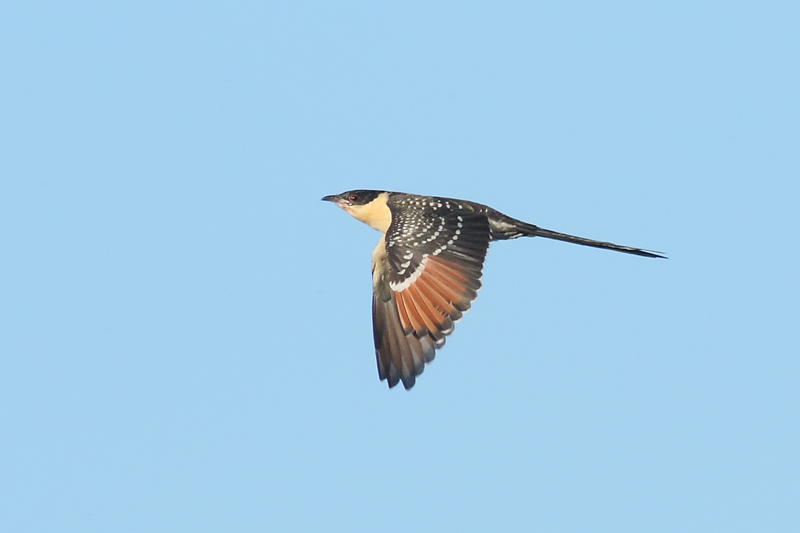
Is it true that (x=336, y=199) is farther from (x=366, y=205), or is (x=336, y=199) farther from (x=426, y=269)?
(x=426, y=269)

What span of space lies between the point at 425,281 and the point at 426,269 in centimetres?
19

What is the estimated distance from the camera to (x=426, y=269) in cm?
1151

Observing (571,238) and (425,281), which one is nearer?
(425,281)

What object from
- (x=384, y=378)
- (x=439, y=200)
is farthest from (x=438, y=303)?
(x=439, y=200)

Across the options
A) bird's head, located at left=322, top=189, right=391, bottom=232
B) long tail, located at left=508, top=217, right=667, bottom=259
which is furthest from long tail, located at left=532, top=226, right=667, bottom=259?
bird's head, located at left=322, top=189, right=391, bottom=232

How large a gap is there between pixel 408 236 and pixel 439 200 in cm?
133

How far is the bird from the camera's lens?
11.3 metres

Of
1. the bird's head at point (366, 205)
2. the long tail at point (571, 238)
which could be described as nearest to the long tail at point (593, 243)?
the long tail at point (571, 238)

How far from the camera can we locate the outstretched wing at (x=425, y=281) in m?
11.2

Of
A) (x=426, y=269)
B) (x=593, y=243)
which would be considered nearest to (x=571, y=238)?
(x=593, y=243)

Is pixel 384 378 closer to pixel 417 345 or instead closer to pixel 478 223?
pixel 417 345

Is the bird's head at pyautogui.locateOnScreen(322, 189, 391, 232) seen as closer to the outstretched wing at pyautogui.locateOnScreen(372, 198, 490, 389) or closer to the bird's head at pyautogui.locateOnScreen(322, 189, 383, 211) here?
the bird's head at pyautogui.locateOnScreen(322, 189, 383, 211)

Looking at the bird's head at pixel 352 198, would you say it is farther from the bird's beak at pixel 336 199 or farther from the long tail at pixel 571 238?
the long tail at pixel 571 238

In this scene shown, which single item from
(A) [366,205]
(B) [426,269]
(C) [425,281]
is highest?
(A) [366,205]
